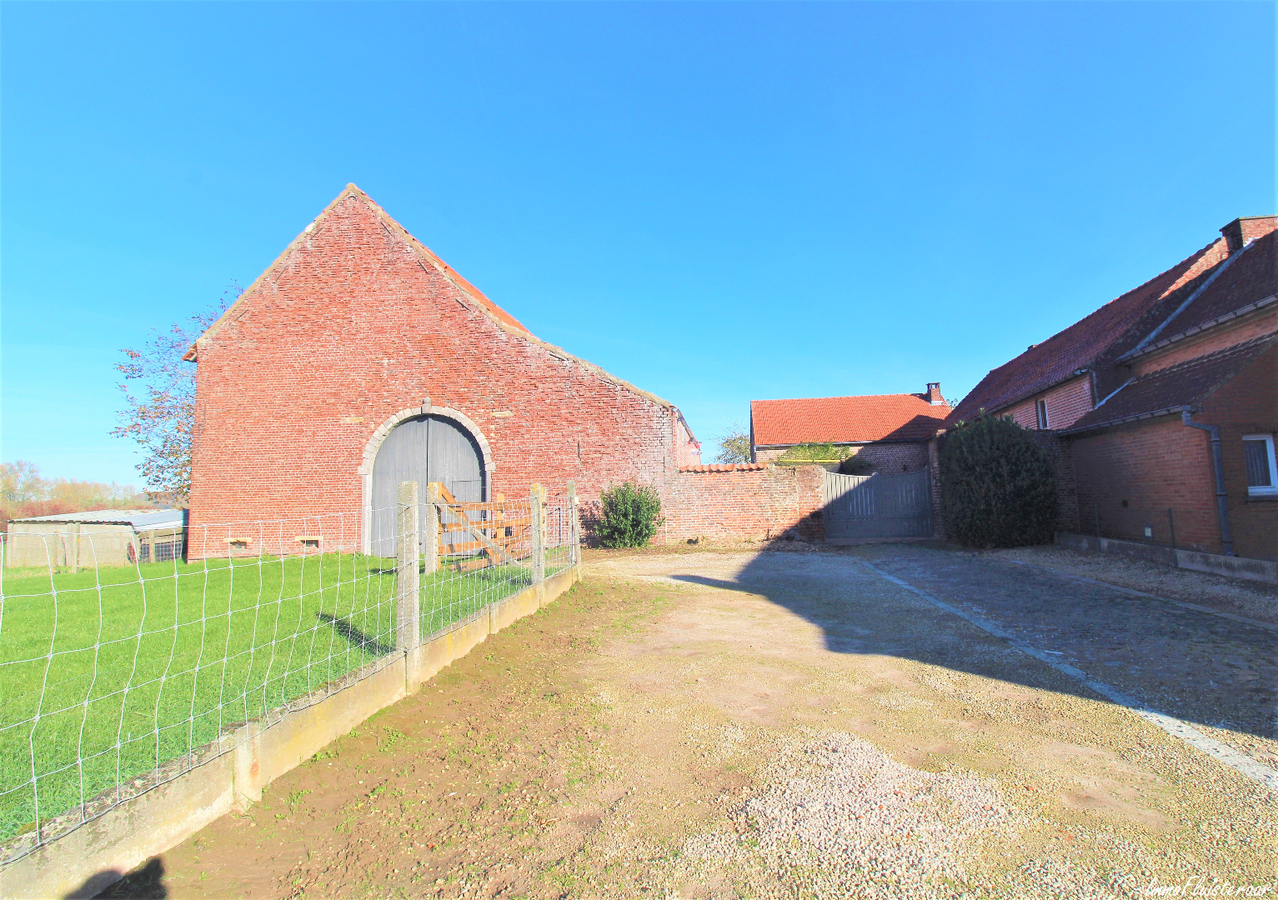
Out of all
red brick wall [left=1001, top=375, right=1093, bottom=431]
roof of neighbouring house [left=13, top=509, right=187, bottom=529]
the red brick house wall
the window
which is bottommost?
roof of neighbouring house [left=13, top=509, right=187, bottom=529]

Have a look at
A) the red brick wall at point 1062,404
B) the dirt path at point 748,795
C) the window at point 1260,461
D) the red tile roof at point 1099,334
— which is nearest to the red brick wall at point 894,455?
the red tile roof at point 1099,334

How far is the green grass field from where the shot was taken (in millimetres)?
2549

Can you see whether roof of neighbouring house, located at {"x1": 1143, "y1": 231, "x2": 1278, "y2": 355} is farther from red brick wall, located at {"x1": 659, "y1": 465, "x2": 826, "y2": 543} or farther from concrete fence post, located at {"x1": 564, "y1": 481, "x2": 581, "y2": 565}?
concrete fence post, located at {"x1": 564, "y1": 481, "x2": 581, "y2": 565}

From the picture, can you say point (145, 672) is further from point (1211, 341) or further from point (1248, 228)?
point (1248, 228)

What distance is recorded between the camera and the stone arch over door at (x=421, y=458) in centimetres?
1469

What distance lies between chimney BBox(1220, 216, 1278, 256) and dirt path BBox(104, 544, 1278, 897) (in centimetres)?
1649

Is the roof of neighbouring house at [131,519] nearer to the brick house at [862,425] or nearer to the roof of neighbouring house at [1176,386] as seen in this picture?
the brick house at [862,425]

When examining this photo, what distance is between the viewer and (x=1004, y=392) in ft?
67.6

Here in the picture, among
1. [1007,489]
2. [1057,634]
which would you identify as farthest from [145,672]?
[1007,489]

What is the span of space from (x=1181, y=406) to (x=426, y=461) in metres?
14.6

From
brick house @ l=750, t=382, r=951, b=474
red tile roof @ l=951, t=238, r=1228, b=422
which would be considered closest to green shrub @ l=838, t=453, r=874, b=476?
brick house @ l=750, t=382, r=951, b=474

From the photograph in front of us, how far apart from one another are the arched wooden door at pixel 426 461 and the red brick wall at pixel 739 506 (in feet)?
15.6

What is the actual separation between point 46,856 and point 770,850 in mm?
2467

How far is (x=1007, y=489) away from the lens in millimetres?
12375
